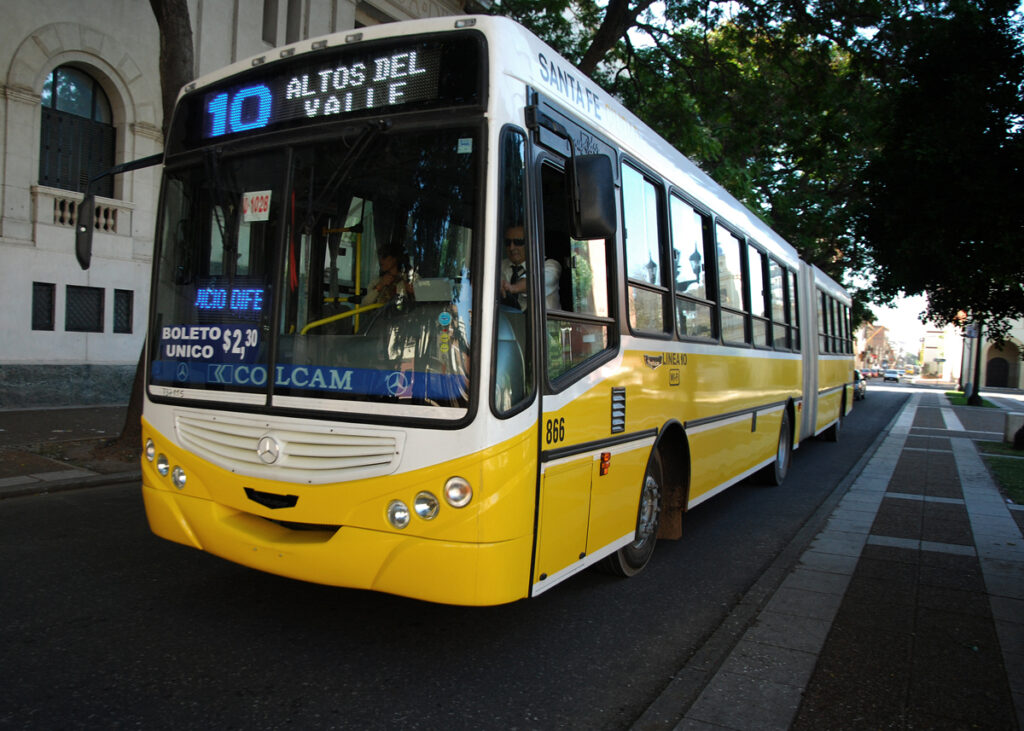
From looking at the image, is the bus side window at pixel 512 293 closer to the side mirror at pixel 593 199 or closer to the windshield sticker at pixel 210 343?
the side mirror at pixel 593 199

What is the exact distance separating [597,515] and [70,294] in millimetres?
13174

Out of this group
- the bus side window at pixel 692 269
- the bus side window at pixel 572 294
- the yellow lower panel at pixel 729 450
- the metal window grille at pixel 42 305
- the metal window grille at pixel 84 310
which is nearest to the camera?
the bus side window at pixel 572 294

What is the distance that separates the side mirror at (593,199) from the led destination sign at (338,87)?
65 cm

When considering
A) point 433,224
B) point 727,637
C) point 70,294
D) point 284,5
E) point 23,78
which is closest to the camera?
point 433,224

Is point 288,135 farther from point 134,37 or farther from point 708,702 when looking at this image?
point 134,37

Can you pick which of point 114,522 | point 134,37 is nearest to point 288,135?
point 114,522

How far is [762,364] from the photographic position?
26.3 ft

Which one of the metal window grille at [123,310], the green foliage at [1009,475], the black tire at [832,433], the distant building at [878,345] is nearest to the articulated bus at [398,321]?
the green foliage at [1009,475]

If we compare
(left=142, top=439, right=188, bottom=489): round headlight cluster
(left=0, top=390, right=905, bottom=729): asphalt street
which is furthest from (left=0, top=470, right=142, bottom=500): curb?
(left=142, top=439, right=188, bottom=489): round headlight cluster

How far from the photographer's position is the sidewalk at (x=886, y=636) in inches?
133

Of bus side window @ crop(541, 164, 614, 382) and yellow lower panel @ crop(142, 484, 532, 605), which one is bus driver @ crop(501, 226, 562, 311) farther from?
yellow lower panel @ crop(142, 484, 532, 605)

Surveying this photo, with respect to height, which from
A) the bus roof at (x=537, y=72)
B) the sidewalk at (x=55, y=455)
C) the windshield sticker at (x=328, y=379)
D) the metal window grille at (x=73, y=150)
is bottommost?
the sidewalk at (x=55, y=455)

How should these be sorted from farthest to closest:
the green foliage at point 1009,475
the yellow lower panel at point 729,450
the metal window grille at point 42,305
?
the metal window grille at point 42,305, the green foliage at point 1009,475, the yellow lower panel at point 729,450

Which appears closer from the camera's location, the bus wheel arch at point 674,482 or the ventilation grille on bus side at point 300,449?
the ventilation grille on bus side at point 300,449
